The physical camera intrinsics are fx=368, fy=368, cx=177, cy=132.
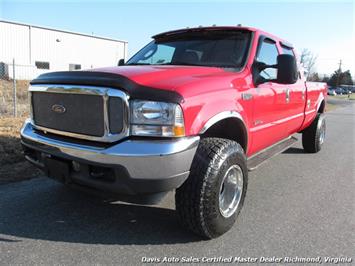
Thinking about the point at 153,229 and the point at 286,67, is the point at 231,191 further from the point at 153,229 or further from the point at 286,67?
the point at 286,67

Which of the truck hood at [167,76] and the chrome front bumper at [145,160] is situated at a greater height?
the truck hood at [167,76]

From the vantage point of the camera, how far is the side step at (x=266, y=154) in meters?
4.18

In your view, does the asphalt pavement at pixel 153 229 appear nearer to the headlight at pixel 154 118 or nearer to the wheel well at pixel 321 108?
the headlight at pixel 154 118

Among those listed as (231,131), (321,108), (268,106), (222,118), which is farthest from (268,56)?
(321,108)

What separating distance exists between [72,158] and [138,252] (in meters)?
0.94

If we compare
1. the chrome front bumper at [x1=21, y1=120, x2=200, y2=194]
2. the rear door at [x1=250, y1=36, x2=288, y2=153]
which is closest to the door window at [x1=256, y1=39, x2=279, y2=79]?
the rear door at [x1=250, y1=36, x2=288, y2=153]

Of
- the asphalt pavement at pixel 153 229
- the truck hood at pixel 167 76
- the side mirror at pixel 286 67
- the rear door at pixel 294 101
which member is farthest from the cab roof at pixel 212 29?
the asphalt pavement at pixel 153 229

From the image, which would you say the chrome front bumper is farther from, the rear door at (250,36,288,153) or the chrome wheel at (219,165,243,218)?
the rear door at (250,36,288,153)

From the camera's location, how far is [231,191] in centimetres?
357

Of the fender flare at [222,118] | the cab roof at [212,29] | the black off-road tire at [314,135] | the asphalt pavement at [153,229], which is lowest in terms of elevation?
the asphalt pavement at [153,229]

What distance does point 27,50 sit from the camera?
37.8m

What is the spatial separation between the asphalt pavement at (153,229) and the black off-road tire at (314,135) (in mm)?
2266

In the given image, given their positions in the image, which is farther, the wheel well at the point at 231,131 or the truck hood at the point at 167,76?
the wheel well at the point at 231,131

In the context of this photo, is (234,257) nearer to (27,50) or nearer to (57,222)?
(57,222)
